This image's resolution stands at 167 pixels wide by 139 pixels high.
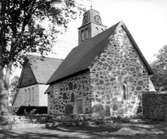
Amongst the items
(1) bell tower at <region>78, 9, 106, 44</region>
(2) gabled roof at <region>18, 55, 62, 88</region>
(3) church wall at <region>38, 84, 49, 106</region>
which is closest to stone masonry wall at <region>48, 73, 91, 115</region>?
(3) church wall at <region>38, 84, 49, 106</region>

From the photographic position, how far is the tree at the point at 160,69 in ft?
173

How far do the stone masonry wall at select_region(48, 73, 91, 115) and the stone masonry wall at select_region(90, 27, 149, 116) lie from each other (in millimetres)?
898

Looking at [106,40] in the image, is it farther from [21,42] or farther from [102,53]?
[21,42]

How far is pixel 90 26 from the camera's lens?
46.4m

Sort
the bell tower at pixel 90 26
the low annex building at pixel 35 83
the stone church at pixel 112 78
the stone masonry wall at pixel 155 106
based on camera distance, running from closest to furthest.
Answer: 1. the stone masonry wall at pixel 155 106
2. the stone church at pixel 112 78
3. the low annex building at pixel 35 83
4. the bell tower at pixel 90 26

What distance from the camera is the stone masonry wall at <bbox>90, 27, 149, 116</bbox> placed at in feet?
68.1

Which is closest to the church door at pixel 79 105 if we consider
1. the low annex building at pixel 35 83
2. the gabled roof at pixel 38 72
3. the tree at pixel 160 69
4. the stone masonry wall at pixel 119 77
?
the stone masonry wall at pixel 119 77

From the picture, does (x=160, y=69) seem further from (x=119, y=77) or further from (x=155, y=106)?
(x=155, y=106)

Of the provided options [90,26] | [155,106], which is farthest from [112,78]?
[90,26]

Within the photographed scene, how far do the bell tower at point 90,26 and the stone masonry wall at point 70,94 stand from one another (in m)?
20.5

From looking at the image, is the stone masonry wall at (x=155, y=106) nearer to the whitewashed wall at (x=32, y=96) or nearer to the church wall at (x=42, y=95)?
the church wall at (x=42, y=95)

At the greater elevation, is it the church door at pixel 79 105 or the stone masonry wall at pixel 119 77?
the stone masonry wall at pixel 119 77

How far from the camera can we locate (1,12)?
60.7 feet

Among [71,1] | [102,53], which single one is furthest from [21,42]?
[102,53]
